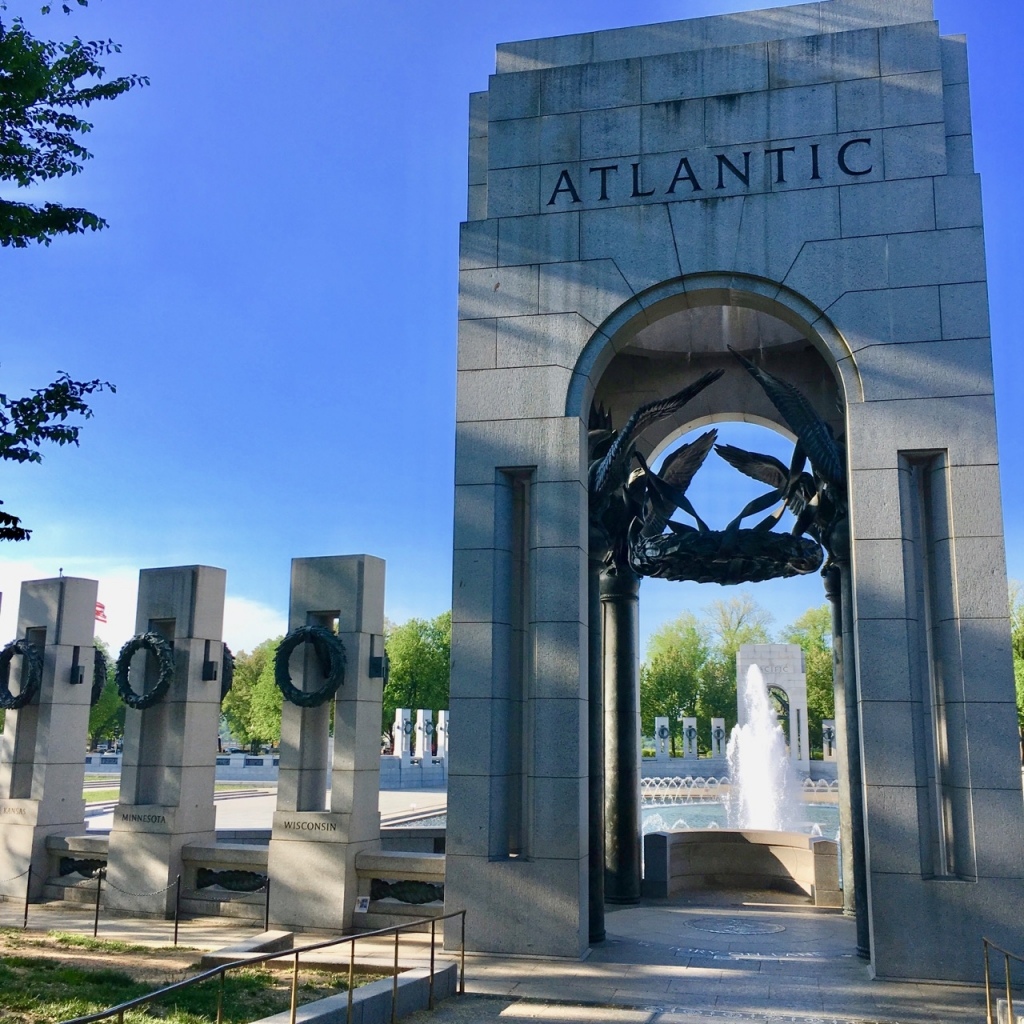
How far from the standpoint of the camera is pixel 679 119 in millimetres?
13406

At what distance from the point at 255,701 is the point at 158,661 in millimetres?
63301

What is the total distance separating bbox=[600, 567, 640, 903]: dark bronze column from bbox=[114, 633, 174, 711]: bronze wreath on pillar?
23.1 ft

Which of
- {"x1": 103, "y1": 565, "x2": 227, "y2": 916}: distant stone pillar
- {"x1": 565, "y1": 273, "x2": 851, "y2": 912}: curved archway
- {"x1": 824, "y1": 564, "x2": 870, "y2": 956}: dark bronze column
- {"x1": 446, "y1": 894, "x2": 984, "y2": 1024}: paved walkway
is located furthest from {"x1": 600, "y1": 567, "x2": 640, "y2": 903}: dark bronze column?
{"x1": 103, "y1": 565, "x2": 227, "y2": 916}: distant stone pillar

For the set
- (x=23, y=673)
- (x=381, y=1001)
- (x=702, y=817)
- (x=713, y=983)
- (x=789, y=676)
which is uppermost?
(x=789, y=676)

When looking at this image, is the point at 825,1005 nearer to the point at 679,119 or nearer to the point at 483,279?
the point at 483,279

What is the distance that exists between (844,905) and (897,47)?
11.9m

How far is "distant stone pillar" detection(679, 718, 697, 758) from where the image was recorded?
204ft

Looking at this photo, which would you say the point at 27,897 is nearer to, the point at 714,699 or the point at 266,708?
the point at 266,708

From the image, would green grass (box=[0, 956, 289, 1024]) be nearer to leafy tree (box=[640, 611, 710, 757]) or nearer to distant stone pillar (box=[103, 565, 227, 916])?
distant stone pillar (box=[103, 565, 227, 916])

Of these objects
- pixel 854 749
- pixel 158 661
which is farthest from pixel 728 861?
pixel 158 661

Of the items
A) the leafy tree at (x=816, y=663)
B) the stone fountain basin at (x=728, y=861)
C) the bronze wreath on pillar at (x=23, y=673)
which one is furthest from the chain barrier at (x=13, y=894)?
the leafy tree at (x=816, y=663)

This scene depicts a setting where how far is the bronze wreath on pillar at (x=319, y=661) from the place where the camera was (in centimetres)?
1511

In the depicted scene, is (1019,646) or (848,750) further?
(1019,646)

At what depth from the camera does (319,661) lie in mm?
15406
